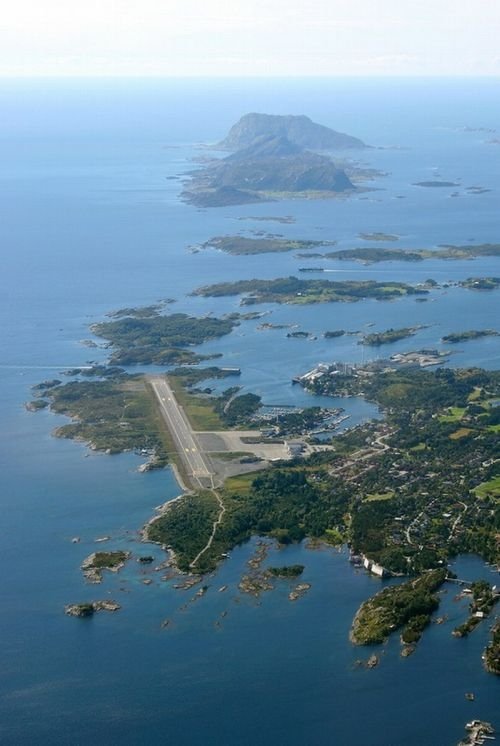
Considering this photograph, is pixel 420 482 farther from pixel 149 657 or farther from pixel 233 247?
pixel 233 247

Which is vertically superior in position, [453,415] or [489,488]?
[489,488]

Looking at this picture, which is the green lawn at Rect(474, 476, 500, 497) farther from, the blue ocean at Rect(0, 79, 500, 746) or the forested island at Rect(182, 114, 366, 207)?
the forested island at Rect(182, 114, 366, 207)

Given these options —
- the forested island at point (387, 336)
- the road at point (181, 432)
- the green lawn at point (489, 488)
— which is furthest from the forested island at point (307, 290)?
the green lawn at point (489, 488)

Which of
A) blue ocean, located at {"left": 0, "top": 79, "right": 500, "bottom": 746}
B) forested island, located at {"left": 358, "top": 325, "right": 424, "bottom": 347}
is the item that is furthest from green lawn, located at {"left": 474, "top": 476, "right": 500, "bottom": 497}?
forested island, located at {"left": 358, "top": 325, "right": 424, "bottom": 347}

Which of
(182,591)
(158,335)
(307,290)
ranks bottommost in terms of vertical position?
(158,335)

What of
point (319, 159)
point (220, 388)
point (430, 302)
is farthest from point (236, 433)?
point (319, 159)

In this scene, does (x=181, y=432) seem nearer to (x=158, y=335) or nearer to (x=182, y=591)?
(x=182, y=591)

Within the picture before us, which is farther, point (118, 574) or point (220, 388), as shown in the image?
point (220, 388)

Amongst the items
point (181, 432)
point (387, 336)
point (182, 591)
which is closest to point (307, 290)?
point (387, 336)

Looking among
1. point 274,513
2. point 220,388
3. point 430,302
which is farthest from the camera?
point 430,302
